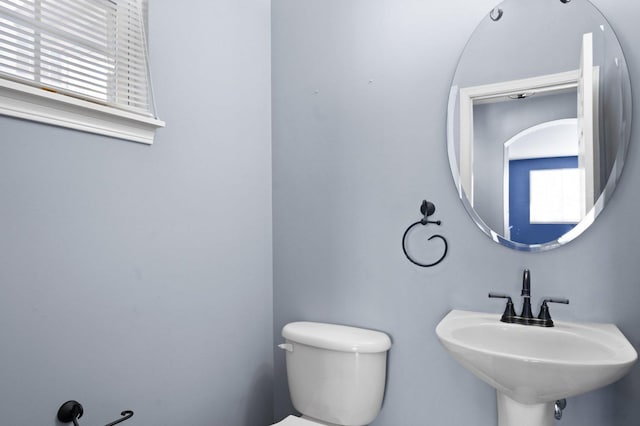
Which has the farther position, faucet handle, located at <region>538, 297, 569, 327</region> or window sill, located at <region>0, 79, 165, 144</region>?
faucet handle, located at <region>538, 297, 569, 327</region>

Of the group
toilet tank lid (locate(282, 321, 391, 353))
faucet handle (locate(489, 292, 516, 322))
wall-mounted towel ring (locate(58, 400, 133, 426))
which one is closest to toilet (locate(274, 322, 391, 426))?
toilet tank lid (locate(282, 321, 391, 353))

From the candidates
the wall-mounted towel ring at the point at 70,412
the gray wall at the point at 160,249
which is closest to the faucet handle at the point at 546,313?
→ the gray wall at the point at 160,249

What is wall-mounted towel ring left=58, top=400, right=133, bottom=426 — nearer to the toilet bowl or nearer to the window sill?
the toilet bowl

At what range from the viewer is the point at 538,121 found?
1.42 metres

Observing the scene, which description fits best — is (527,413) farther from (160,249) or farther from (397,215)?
(160,249)

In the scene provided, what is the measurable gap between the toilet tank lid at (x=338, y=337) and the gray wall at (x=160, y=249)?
0.27 m

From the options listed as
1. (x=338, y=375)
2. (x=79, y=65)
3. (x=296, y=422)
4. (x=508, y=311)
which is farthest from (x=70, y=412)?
(x=508, y=311)

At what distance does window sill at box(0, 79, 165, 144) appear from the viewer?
106cm

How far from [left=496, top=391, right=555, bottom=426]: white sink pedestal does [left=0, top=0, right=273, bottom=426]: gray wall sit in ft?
3.40

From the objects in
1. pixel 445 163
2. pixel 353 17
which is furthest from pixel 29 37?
pixel 445 163

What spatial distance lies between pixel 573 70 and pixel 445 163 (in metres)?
0.49

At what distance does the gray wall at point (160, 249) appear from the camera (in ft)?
3.64

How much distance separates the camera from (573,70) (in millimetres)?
1362

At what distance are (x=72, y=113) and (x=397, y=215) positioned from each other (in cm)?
114
